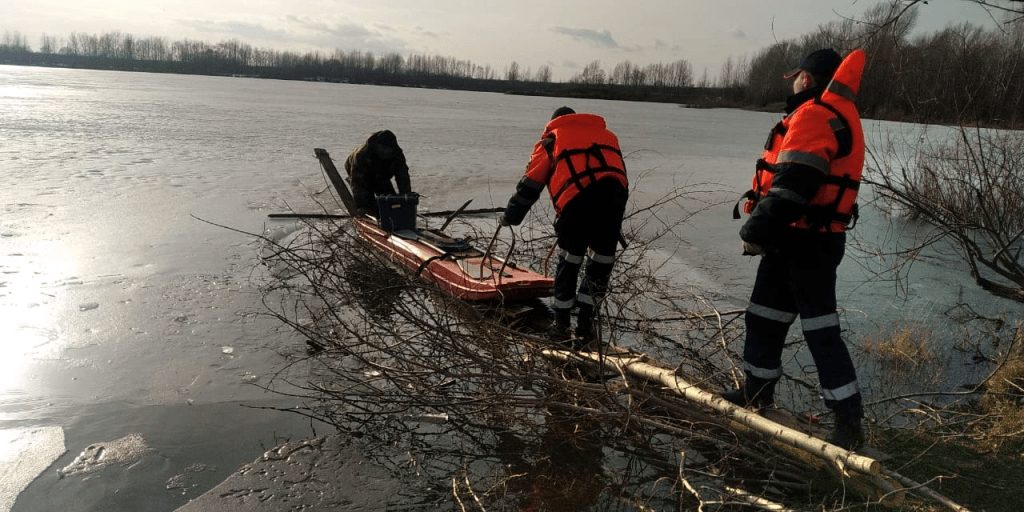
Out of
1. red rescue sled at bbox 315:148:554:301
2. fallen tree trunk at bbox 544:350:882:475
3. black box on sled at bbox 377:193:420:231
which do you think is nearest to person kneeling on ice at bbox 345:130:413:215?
red rescue sled at bbox 315:148:554:301

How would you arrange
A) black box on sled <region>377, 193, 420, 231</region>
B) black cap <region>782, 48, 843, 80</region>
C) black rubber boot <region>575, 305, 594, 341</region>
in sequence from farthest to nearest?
black box on sled <region>377, 193, 420, 231</region> < black rubber boot <region>575, 305, 594, 341</region> < black cap <region>782, 48, 843, 80</region>

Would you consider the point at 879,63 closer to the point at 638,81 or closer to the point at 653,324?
the point at 653,324

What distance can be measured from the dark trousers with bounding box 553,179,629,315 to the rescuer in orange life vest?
4.49ft

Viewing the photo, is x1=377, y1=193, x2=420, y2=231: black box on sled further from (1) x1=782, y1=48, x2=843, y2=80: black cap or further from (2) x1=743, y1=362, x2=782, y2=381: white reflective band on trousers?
(1) x1=782, y1=48, x2=843, y2=80: black cap

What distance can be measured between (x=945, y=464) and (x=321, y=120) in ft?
83.6

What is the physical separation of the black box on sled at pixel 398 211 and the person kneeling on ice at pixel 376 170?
0.64 meters

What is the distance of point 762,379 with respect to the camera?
3.70m

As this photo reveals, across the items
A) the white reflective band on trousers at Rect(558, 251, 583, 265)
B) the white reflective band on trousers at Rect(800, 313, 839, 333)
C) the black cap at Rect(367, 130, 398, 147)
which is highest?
the black cap at Rect(367, 130, 398, 147)

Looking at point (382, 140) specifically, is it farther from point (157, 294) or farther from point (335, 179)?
point (157, 294)

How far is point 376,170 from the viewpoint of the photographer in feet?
28.1

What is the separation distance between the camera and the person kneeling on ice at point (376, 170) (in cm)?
836

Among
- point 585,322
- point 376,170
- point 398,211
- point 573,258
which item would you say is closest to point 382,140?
point 376,170

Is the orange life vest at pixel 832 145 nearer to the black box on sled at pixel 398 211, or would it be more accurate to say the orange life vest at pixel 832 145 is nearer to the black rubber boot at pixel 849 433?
the black rubber boot at pixel 849 433

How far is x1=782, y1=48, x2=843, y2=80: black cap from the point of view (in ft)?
11.6
